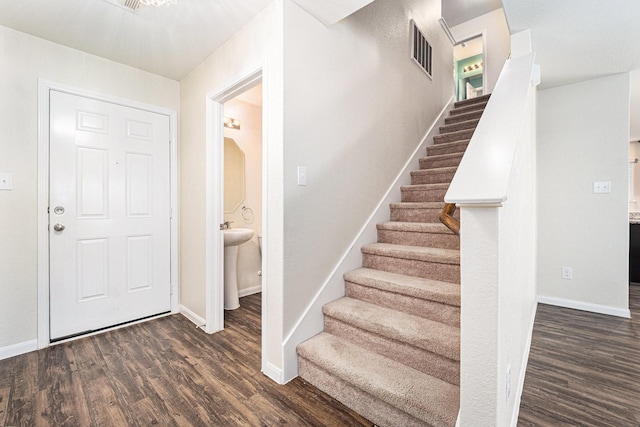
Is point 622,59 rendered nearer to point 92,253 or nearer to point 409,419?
point 409,419

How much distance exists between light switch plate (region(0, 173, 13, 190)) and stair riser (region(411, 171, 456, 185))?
11.0 ft

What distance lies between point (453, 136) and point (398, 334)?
8.94 ft

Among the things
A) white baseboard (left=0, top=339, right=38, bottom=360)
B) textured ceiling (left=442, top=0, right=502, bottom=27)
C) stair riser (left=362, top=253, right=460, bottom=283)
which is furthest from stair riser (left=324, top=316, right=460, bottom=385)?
textured ceiling (left=442, top=0, right=502, bottom=27)

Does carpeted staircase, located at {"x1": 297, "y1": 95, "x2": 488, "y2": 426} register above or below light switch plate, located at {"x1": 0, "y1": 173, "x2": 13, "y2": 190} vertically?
below

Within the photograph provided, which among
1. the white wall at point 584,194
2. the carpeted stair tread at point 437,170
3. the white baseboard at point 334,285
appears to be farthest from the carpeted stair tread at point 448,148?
the white wall at point 584,194

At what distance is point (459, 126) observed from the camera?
144 inches

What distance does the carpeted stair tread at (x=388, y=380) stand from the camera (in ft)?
4.07

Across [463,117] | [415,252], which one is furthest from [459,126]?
[415,252]

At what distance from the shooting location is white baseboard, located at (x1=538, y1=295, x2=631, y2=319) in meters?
2.72

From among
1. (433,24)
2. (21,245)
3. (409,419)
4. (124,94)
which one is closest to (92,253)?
(21,245)

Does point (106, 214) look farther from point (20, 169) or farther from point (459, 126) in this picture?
point (459, 126)

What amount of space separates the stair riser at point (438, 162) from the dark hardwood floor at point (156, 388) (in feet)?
8.00

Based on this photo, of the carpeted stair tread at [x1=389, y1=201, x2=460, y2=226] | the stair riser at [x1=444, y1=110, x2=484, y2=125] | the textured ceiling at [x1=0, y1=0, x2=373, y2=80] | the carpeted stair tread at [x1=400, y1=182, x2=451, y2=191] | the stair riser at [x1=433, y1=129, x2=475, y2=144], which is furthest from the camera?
the stair riser at [x1=444, y1=110, x2=484, y2=125]

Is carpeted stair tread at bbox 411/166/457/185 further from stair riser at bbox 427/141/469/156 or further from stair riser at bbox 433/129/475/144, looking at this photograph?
stair riser at bbox 433/129/475/144
